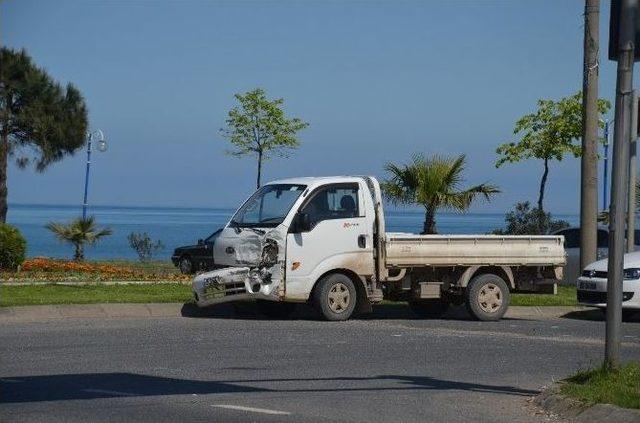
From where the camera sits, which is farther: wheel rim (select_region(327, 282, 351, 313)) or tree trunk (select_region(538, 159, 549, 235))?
tree trunk (select_region(538, 159, 549, 235))

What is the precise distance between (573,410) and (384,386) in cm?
230

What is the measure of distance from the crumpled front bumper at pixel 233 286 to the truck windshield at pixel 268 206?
2.63 feet

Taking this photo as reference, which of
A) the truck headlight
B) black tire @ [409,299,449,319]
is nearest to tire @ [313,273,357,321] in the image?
black tire @ [409,299,449,319]

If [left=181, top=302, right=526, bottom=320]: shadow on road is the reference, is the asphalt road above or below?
below

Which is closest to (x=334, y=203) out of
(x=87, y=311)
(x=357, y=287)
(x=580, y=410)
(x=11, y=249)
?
(x=357, y=287)

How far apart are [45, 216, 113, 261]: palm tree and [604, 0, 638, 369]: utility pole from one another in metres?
27.5

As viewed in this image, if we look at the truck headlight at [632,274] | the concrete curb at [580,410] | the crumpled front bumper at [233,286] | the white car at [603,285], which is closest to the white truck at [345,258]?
the crumpled front bumper at [233,286]

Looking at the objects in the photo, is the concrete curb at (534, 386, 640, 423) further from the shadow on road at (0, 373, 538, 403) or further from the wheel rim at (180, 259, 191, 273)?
the wheel rim at (180, 259, 191, 273)

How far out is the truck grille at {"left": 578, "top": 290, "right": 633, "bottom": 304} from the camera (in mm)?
20547

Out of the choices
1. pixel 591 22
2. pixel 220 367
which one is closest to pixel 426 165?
pixel 591 22

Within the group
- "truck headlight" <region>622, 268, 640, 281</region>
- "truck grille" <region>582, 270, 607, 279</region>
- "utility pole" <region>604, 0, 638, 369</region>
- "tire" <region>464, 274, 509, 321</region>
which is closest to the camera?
"utility pole" <region>604, 0, 638, 369</region>

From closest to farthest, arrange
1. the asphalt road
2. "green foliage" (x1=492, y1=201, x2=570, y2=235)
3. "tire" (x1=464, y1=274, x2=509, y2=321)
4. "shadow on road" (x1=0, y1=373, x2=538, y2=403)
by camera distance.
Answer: the asphalt road < "shadow on road" (x1=0, y1=373, x2=538, y2=403) < "tire" (x1=464, y1=274, x2=509, y2=321) < "green foliage" (x1=492, y1=201, x2=570, y2=235)

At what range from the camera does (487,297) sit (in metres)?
20.1

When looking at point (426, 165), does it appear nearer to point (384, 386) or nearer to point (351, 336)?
point (351, 336)
